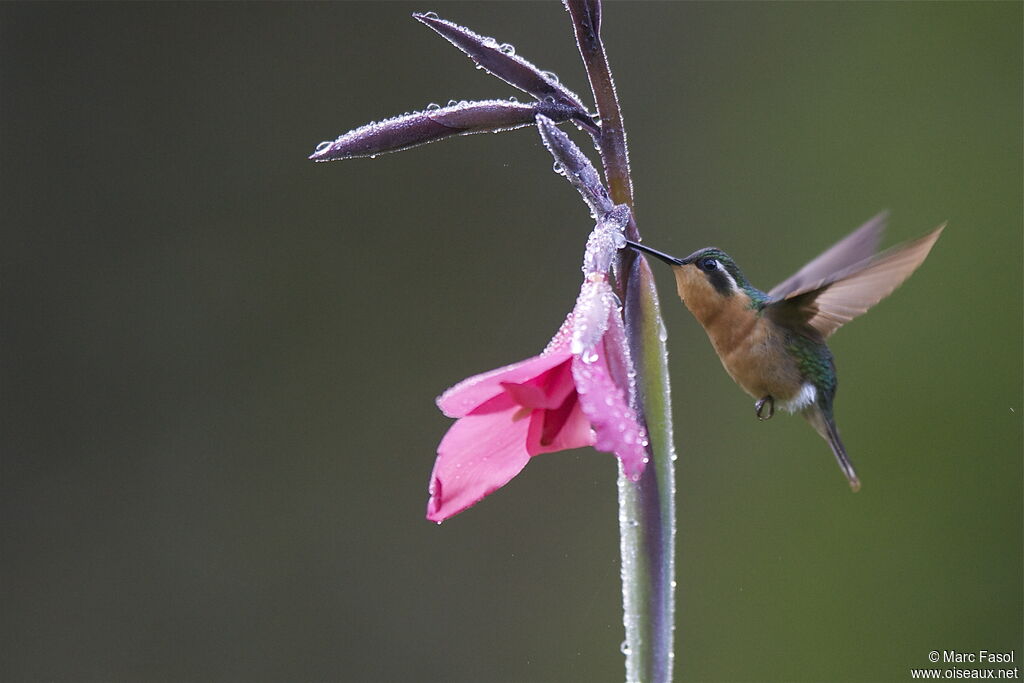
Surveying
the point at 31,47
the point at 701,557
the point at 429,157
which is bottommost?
the point at 701,557

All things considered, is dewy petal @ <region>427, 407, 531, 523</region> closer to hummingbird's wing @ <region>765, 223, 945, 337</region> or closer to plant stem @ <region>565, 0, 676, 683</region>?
plant stem @ <region>565, 0, 676, 683</region>

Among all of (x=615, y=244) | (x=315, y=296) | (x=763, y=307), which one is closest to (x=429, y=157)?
(x=315, y=296)

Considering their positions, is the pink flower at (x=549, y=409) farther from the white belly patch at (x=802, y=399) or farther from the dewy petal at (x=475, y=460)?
the white belly patch at (x=802, y=399)

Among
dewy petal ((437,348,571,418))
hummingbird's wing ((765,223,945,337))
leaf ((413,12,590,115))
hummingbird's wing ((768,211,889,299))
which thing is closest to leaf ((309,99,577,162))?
leaf ((413,12,590,115))

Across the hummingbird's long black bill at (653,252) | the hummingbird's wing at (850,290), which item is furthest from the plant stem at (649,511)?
the hummingbird's wing at (850,290)

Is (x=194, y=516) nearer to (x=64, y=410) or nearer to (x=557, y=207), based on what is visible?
(x=64, y=410)

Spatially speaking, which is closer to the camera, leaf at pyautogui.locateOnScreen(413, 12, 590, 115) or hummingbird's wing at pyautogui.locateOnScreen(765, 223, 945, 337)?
leaf at pyautogui.locateOnScreen(413, 12, 590, 115)
